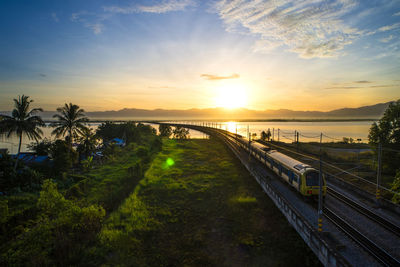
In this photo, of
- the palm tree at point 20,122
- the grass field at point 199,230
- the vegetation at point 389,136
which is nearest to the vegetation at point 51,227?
the grass field at point 199,230

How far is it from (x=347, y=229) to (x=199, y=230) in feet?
34.6

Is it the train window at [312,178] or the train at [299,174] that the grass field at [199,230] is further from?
the train window at [312,178]

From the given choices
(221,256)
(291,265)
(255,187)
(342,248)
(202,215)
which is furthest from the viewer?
(255,187)

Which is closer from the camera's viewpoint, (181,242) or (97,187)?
(181,242)

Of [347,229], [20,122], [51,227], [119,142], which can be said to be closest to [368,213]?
[347,229]

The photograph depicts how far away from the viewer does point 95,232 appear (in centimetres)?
1616

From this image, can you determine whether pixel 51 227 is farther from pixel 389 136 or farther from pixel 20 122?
pixel 389 136

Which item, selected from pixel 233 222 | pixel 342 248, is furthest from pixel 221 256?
pixel 342 248

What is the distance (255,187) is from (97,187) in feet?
71.7

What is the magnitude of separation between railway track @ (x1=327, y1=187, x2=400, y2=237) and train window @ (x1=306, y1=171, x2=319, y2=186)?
11.1 ft

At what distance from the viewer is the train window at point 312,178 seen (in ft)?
55.8

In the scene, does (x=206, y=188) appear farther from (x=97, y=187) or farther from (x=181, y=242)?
(x=97, y=187)

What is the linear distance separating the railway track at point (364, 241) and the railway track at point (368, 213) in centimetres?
230

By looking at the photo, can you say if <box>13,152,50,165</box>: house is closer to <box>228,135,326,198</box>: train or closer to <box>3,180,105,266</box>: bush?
<box>3,180,105,266</box>: bush
